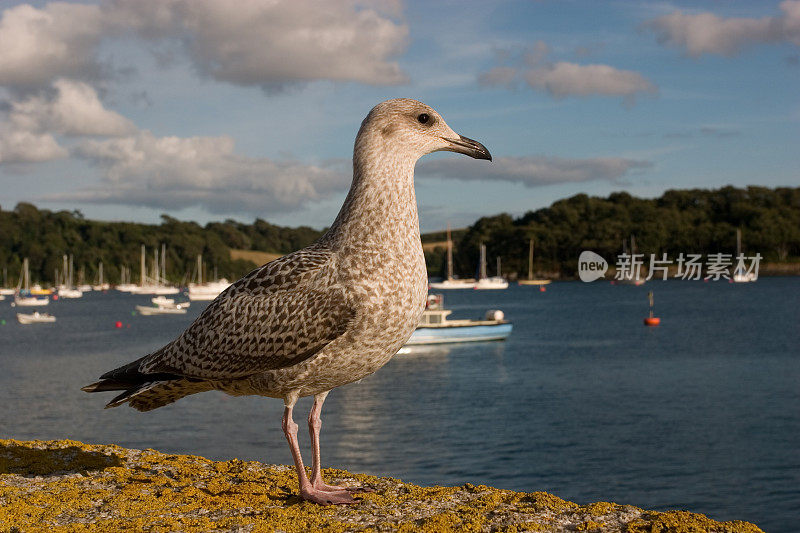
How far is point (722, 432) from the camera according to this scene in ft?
117

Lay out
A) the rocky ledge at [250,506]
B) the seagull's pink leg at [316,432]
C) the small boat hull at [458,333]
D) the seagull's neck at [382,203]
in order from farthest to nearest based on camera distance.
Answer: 1. the small boat hull at [458,333]
2. the seagull's pink leg at [316,432]
3. the rocky ledge at [250,506]
4. the seagull's neck at [382,203]

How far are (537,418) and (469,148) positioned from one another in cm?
3498

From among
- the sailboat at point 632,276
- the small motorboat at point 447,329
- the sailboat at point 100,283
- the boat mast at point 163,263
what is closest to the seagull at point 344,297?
the small motorboat at point 447,329

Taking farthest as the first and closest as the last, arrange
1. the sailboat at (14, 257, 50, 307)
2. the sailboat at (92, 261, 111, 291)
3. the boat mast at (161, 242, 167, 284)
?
the sailboat at (92, 261, 111, 291) < the boat mast at (161, 242, 167, 284) < the sailboat at (14, 257, 50, 307)

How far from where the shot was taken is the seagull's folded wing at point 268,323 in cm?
590

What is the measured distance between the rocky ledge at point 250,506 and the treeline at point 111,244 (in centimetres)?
16531

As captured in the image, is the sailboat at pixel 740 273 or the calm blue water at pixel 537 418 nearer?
the calm blue water at pixel 537 418

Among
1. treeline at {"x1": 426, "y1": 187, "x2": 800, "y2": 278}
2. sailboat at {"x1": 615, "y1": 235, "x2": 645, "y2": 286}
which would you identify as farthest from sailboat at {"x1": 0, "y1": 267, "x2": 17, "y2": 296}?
sailboat at {"x1": 615, "y1": 235, "x2": 645, "y2": 286}

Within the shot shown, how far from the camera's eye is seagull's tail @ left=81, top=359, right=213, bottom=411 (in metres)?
6.62

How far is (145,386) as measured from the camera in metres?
6.61

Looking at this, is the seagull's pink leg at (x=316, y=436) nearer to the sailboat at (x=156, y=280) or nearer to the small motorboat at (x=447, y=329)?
the small motorboat at (x=447, y=329)

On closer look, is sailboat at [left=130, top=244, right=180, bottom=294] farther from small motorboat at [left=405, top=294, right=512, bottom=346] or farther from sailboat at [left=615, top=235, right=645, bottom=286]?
small motorboat at [left=405, top=294, right=512, bottom=346]

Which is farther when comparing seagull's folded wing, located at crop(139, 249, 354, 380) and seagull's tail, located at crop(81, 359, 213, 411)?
seagull's tail, located at crop(81, 359, 213, 411)

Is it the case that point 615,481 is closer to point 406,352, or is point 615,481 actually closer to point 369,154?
point 369,154
